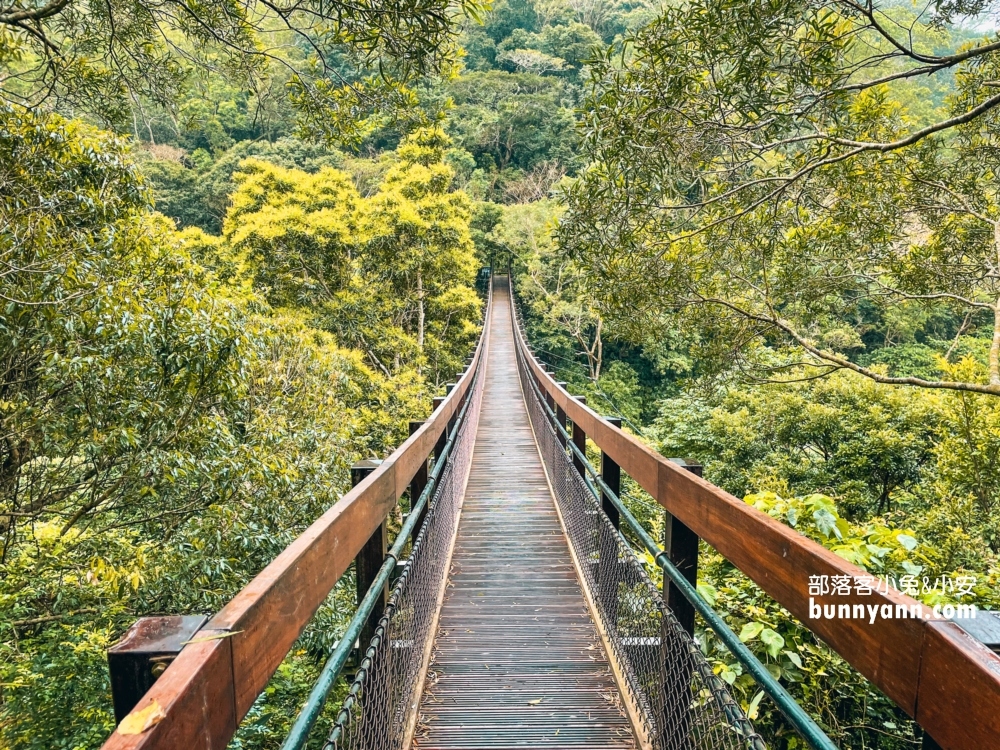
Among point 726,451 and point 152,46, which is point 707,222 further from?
point 726,451

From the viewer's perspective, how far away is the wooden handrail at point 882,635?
728 mm

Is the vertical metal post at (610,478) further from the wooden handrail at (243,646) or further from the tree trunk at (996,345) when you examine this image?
the tree trunk at (996,345)

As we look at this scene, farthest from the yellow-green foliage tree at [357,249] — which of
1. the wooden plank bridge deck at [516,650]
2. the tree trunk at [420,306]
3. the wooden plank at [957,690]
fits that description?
the wooden plank at [957,690]

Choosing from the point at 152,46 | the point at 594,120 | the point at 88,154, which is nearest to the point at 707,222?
the point at 594,120

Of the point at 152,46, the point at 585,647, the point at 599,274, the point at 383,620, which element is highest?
the point at 152,46

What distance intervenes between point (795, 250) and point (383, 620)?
542 cm

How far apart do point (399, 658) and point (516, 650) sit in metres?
0.80

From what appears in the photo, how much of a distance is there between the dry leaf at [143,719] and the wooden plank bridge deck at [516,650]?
61.2 inches

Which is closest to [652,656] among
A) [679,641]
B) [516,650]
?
[679,641]

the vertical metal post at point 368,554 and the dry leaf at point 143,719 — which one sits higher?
the dry leaf at point 143,719

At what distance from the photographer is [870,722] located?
266 centimetres

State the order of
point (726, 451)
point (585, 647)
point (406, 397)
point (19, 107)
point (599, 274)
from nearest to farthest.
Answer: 1. point (585, 647)
2. point (19, 107)
3. point (599, 274)
4. point (726, 451)
5. point (406, 397)

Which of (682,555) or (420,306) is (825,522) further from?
(420,306)

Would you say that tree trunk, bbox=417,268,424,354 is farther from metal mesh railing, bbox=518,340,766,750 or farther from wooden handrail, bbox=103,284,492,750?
wooden handrail, bbox=103,284,492,750
